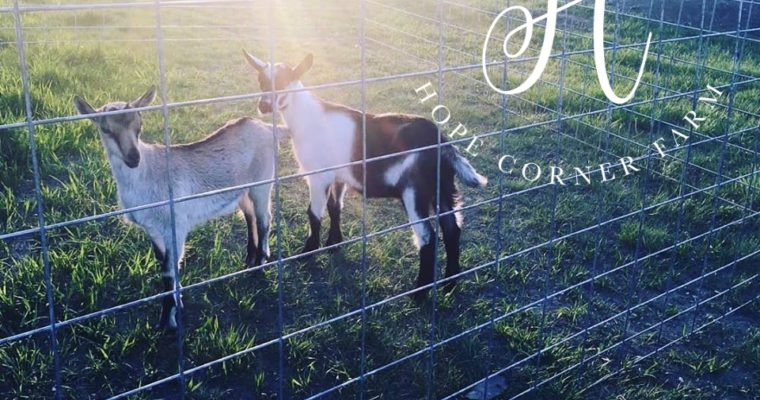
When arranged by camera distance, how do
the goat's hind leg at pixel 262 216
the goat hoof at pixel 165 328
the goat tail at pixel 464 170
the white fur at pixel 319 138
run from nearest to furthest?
the goat hoof at pixel 165 328 → the goat tail at pixel 464 170 → the goat's hind leg at pixel 262 216 → the white fur at pixel 319 138

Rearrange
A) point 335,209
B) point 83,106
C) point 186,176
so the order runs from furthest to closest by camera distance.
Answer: point 335,209 < point 186,176 < point 83,106

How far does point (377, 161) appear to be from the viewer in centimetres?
376

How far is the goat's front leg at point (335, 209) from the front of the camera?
14.1 ft

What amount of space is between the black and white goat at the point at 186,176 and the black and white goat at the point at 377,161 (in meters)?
0.19

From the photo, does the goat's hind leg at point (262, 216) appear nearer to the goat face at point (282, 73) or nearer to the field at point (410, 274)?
the field at point (410, 274)

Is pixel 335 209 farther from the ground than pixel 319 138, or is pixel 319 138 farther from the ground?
pixel 319 138

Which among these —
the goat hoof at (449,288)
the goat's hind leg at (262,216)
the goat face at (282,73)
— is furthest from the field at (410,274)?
the goat face at (282,73)

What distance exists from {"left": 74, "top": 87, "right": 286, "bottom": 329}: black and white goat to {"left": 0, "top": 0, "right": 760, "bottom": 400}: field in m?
0.25

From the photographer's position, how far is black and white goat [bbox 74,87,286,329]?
3.11 meters

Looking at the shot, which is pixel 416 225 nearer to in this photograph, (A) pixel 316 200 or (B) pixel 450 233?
(B) pixel 450 233

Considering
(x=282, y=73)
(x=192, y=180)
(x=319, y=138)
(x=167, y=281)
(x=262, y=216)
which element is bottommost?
(x=167, y=281)

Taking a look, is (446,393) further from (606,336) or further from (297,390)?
(606,336)

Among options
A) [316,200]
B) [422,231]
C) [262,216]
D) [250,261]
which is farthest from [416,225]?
[250,261]

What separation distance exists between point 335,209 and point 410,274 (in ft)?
2.00
